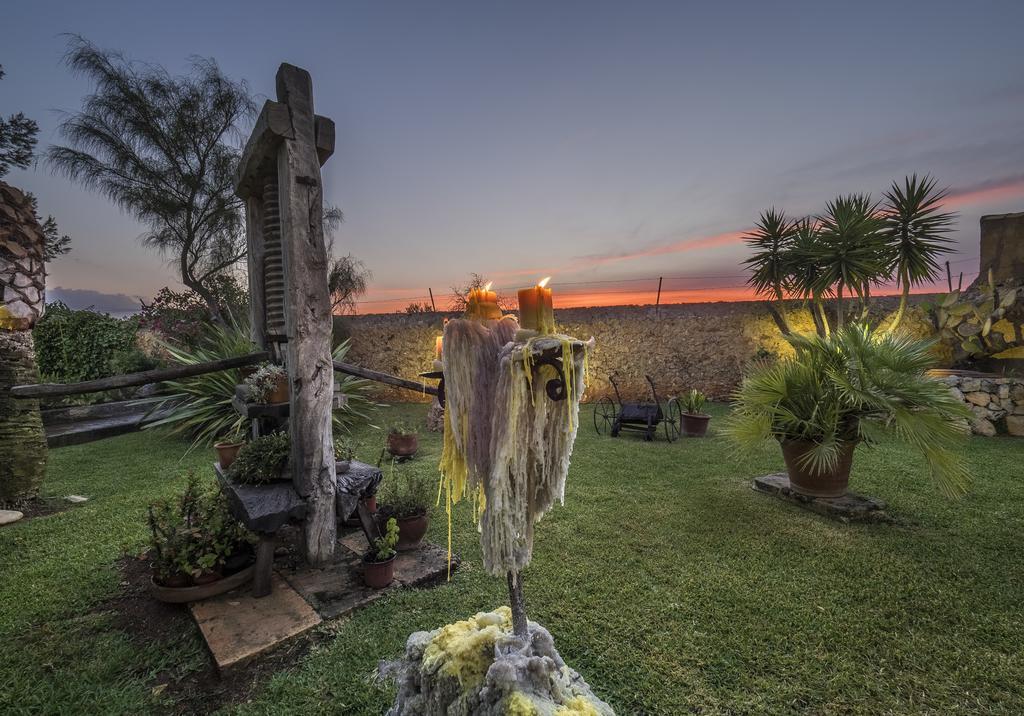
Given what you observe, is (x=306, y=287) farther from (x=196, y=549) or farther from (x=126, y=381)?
(x=196, y=549)

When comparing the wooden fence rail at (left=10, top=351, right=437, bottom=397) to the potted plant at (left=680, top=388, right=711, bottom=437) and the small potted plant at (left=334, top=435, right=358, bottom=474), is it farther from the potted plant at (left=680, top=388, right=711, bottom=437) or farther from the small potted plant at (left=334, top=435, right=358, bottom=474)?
the potted plant at (left=680, top=388, right=711, bottom=437)

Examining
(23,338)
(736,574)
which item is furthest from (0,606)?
(736,574)

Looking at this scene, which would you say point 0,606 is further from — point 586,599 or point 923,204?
point 923,204

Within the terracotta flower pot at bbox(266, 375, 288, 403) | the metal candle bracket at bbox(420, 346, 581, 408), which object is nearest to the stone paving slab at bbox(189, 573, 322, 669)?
the terracotta flower pot at bbox(266, 375, 288, 403)

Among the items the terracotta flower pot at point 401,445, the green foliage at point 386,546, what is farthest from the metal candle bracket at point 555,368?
the terracotta flower pot at point 401,445

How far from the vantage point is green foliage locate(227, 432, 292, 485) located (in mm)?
2748

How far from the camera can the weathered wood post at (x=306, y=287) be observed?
2611 mm

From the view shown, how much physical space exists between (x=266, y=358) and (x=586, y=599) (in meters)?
2.98

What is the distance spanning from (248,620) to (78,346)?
10913 mm

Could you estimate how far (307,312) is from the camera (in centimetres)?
267

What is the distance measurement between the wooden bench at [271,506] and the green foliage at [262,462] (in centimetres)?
5

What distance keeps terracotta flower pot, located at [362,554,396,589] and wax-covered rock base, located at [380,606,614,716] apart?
1.21 meters

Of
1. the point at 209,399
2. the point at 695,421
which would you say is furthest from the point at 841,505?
the point at 209,399

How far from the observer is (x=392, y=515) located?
120 inches
